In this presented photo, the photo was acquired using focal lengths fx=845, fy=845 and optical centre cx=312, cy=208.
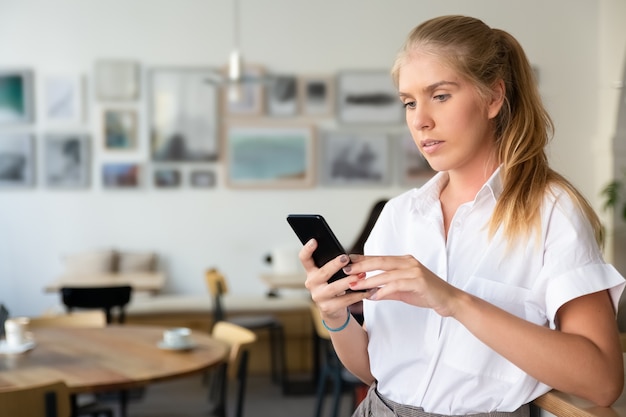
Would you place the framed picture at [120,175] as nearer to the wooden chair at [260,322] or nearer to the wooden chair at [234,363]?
the wooden chair at [260,322]

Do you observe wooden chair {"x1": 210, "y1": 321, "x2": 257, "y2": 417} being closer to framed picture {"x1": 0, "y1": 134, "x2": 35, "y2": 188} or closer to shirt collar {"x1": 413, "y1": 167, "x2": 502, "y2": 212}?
shirt collar {"x1": 413, "y1": 167, "x2": 502, "y2": 212}

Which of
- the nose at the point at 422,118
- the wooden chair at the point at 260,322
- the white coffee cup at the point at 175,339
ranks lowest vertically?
the wooden chair at the point at 260,322

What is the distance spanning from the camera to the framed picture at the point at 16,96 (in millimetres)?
8797

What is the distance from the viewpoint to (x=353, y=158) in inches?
362

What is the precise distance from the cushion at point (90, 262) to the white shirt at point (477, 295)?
7.32 meters

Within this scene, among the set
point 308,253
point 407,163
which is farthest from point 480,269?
point 407,163

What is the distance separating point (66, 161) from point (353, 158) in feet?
10.00

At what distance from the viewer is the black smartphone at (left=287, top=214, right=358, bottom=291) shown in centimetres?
146

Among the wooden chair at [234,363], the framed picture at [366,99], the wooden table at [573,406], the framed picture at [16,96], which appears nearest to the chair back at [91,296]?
the wooden chair at [234,363]

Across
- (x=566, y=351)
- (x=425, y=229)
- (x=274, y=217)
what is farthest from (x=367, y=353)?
(x=274, y=217)

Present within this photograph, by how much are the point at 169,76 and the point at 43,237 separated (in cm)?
214

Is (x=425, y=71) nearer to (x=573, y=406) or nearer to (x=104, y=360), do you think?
(x=573, y=406)

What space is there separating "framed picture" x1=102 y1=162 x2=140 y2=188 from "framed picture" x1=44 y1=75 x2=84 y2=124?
0.62 meters

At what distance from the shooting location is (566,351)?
52.4 inches
